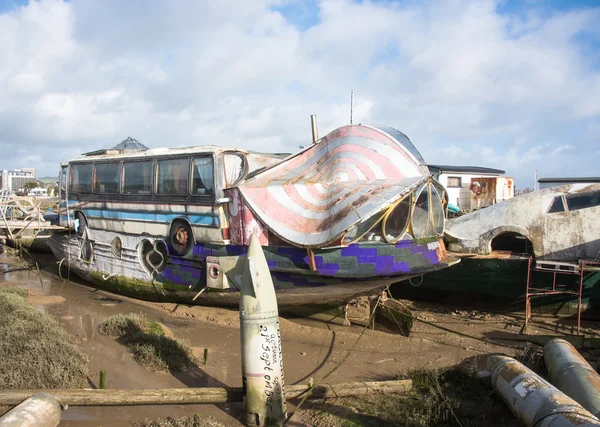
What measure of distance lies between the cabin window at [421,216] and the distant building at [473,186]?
344 inches

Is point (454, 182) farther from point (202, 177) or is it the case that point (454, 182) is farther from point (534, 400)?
point (534, 400)

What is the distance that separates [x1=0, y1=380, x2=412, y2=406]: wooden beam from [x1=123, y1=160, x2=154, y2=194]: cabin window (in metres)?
6.37

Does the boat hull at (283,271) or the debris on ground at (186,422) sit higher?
the boat hull at (283,271)

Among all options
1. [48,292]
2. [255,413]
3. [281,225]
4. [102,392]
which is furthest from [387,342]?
[48,292]

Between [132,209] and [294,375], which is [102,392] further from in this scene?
[132,209]

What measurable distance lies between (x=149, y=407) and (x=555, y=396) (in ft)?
16.6

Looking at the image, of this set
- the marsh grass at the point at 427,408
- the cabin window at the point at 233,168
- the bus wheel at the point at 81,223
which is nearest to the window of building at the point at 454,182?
the cabin window at the point at 233,168

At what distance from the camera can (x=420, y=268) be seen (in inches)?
361

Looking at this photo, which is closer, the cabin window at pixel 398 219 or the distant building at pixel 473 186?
the cabin window at pixel 398 219

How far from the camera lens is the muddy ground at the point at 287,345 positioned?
21.5 feet

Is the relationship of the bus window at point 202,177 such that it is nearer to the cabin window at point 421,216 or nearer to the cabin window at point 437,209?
the cabin window at point 421,216

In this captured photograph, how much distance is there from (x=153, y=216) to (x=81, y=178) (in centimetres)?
378

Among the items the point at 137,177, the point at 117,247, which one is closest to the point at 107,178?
the point at 137,177

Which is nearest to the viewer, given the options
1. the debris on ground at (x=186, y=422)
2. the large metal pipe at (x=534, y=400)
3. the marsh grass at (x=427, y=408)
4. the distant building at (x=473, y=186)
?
the large metal pipe at (x=534, y=400)
